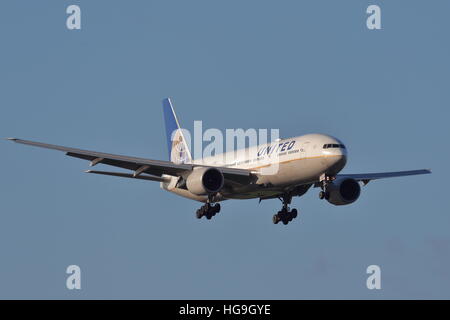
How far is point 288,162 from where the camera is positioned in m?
64.0

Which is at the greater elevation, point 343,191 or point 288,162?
point 288,162

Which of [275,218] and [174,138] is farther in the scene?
[174,138]

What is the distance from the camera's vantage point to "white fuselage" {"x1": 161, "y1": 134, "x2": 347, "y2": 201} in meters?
62.7

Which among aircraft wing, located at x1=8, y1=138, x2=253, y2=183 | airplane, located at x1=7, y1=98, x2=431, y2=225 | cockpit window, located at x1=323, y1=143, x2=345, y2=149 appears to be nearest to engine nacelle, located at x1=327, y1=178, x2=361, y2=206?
airplane, located at x1=7, y1=98, x2=431, y2=225

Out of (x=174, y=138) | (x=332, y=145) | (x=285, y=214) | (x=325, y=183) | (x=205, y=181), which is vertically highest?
(x=174, y=138)

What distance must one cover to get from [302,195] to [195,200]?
26.6 ft

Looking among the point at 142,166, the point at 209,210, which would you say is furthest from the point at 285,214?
the point at 142,166

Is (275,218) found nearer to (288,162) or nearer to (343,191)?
(343,191)

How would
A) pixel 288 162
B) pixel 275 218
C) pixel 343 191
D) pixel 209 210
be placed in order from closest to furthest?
1. pixel 288 162
2. pixel 209 210
3. pixel 343 191
4. pixel 275 218

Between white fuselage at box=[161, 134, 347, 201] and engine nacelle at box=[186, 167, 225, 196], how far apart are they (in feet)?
6.72

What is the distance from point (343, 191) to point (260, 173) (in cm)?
687

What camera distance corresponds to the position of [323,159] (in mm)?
62469

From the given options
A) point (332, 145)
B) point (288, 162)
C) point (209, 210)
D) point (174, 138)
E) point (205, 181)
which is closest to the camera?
point (332, 145)
